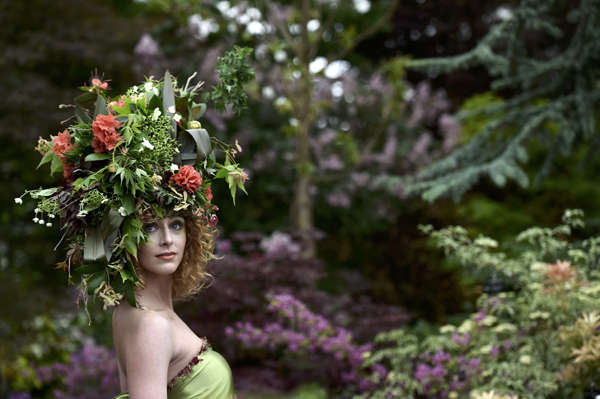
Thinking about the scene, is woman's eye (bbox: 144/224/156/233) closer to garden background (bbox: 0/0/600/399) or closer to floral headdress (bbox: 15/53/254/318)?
floral headdress (bbox: 15/53/254/318)

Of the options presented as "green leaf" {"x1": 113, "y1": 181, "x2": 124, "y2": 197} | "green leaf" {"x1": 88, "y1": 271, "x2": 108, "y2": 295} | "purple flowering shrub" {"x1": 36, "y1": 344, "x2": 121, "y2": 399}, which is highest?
"green leaf" {"x1": 113, "y1": 181, "x2": 124, "y2": 197}

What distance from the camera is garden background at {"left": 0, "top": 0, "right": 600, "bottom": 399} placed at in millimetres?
3152

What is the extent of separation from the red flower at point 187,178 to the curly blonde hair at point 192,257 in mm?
182

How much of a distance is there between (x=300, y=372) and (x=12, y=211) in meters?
3.55

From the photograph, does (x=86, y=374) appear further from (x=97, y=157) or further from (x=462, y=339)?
(x=97, y=157)

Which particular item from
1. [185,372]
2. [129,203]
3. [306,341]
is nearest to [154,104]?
[129,203]

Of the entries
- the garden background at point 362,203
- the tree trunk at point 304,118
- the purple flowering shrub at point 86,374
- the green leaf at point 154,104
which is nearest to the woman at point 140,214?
the green leaf at point 154,104

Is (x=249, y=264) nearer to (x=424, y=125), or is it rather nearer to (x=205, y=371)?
(x=205, y=371)

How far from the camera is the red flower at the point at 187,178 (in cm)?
150

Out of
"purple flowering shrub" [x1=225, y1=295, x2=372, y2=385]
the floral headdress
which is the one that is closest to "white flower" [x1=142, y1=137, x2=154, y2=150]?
the floral headdress

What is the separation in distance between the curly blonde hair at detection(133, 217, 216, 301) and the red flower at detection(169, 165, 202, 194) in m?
0.18

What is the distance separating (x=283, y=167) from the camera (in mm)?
5918

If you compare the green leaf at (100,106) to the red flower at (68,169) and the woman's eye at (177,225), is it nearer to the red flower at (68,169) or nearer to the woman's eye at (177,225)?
the red flower at (68,169)

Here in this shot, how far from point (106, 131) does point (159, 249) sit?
0.39 meters
